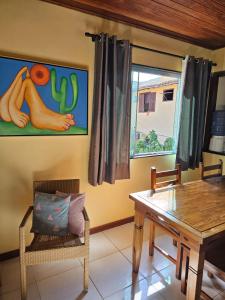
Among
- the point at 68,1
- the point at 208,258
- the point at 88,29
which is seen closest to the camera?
the point at 208,258

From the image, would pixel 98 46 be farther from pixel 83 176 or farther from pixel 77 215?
pixel 77 215

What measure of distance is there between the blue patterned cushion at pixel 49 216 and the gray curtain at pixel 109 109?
608 mm

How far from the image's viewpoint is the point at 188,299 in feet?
4.45

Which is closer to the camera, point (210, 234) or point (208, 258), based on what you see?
point (210, 234)

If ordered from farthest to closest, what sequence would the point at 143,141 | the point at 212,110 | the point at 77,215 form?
the point at 212,110 < the point at 143,141 < the point at 77,215

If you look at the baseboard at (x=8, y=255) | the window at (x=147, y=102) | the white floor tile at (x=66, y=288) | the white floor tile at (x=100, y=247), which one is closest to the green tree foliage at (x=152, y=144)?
the window at (x=147, y=102)

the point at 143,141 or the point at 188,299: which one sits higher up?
the point at 143,141

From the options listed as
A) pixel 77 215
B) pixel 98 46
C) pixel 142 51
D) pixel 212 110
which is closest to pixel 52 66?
pixel 98 46

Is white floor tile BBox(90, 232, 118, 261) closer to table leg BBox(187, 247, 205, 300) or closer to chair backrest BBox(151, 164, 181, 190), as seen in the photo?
chair backrest BBox(151, 164, 181, 190)

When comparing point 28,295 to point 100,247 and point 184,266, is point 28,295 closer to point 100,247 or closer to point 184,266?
point 100,247

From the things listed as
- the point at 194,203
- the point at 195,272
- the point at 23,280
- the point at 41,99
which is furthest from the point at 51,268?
the point at 41,99

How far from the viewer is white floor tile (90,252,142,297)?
5.73 feet

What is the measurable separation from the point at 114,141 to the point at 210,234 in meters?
1.33

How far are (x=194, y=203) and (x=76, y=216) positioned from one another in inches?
38.2
